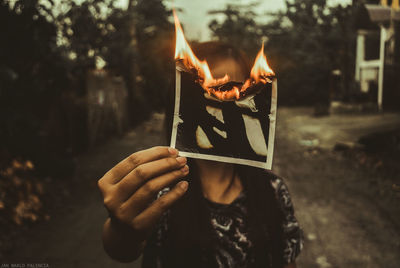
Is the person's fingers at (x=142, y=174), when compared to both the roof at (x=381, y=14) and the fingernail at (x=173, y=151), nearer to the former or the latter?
the fingernail at (x=173, y=151)

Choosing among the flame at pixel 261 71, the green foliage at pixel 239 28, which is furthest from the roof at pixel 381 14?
the green foliage at pixel 239 28

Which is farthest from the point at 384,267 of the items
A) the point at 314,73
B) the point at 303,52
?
the point at 314,73

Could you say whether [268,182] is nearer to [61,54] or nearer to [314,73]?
[61,54]

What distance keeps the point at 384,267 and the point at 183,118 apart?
3238mm

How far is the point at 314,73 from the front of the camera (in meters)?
21.5

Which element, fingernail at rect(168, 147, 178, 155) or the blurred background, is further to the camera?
the blurred background

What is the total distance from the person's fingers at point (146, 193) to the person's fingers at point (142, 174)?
2cm

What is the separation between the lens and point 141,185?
43.5 inches

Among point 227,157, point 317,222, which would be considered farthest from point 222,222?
point 317,222

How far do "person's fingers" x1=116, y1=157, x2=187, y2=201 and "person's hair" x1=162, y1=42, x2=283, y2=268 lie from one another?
45cm

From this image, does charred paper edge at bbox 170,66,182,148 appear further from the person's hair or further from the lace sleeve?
the lace sleeve

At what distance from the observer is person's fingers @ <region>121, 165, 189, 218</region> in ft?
3.59

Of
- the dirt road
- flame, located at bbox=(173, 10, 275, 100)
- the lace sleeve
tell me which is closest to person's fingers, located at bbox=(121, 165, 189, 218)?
flame, located at bbox=(173, 10, 275, 100)

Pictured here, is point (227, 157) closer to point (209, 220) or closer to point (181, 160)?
point (181, 160)
